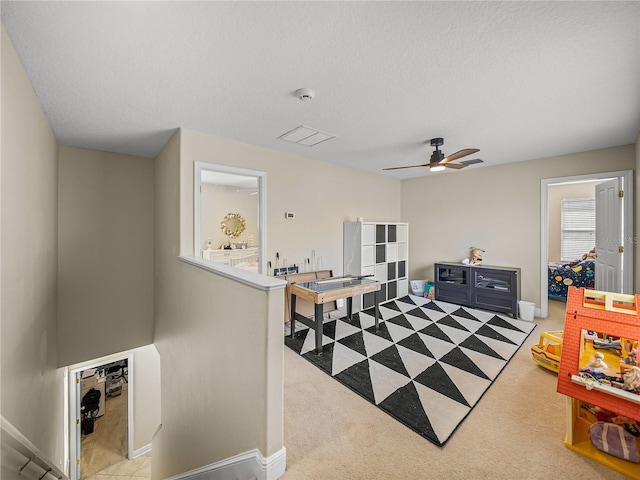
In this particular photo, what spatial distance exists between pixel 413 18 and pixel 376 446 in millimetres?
2572

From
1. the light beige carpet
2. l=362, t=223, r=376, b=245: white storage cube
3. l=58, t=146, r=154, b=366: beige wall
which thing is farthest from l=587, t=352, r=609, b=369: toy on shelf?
l=58, t=146, r=154, b=366: beige wall

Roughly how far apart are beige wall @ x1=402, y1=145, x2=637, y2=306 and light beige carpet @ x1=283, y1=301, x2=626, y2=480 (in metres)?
2.58

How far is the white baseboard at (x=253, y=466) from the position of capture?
152 cm

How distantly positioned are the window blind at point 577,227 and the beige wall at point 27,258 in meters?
8.52

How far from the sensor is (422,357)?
2.90 m

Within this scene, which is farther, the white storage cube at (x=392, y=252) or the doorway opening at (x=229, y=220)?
the doorway opening at (x=229, y=220)

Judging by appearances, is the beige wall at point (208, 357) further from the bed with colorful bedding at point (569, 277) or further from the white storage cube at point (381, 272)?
the bed with colorful bedding at point (569, 277)

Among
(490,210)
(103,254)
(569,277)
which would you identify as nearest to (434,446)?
(490,210)

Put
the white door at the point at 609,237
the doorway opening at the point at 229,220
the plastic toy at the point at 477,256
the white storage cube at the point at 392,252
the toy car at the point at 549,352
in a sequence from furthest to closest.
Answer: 1. the doorway opening at the point at 229,220
2. the white storage cube at the point at 392,252
3. the plastic toy at the point at 477,256
4. the white door at the point at 609,237
5. the toy car at the point at 549,352

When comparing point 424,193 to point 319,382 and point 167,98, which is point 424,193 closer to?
point 319,382

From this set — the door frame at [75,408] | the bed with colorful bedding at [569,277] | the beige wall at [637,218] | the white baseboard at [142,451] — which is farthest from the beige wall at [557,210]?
the white baseboard at [142,451]

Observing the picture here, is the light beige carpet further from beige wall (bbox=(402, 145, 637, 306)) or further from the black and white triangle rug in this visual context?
beige wall (bbox=(402, 145, 637, 306))

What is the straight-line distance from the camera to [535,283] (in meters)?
4.24

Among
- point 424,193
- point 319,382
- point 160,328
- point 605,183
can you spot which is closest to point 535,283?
point 605,183
